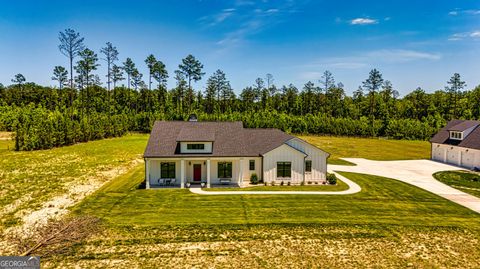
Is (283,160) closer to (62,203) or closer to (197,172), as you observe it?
(197,172)

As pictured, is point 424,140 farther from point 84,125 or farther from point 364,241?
point 84,125

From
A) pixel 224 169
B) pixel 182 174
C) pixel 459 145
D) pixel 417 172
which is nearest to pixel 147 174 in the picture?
pixel 182 174

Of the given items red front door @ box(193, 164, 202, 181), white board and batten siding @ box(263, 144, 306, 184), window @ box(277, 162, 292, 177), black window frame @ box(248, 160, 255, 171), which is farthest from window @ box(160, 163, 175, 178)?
window @ box(277, 162, 292, 177)

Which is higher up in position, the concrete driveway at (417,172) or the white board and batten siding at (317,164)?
the white board and batten siding at (317,164)

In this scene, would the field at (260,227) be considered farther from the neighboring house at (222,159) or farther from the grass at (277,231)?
the neighboring house at (222,159)

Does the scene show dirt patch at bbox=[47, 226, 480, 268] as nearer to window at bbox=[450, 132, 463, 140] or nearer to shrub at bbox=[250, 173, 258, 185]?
shrub at bbox=[250, 173, 258, 185]

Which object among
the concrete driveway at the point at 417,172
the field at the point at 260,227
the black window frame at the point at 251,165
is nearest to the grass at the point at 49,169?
the field at the point at 260,227
